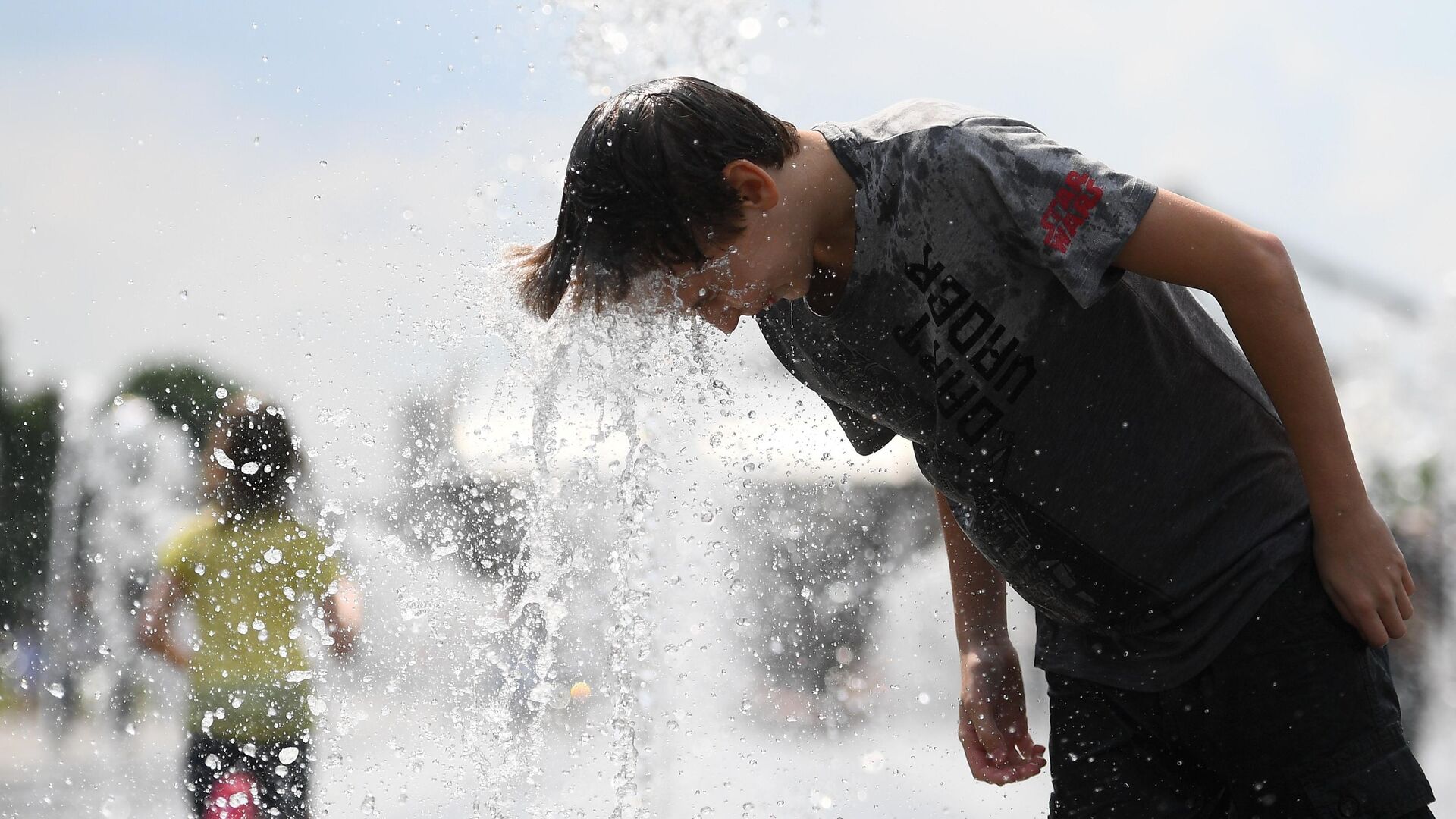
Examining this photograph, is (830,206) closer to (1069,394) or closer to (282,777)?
(1069,394)

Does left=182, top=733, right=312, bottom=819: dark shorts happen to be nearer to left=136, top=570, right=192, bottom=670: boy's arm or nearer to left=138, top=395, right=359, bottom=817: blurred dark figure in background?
left=138, top=395, right=359, bottom=817: blurred dark figure in background

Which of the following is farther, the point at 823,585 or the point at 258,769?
the point at 823,585

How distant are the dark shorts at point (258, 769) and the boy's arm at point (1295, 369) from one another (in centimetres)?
233

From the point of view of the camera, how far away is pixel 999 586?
75.1 inches

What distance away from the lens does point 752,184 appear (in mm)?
1457

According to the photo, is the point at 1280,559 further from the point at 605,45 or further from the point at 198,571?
the point at 198,571

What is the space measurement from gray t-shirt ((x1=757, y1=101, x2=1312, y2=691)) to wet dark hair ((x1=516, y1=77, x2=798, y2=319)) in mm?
131

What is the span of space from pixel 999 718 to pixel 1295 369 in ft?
2.52

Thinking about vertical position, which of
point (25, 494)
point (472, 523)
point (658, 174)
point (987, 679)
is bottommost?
point (25, 494)

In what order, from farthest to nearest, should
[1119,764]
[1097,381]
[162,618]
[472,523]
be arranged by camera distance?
1. [472,523]
2. [162,618]
3. [1119,764]
4. [1097,381]

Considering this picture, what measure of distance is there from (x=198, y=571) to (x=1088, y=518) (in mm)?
2277

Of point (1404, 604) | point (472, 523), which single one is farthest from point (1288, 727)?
point (472, 523)

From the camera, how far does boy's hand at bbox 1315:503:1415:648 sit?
1.35 m

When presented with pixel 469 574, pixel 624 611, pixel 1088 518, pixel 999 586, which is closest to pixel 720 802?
pixel 469 574
